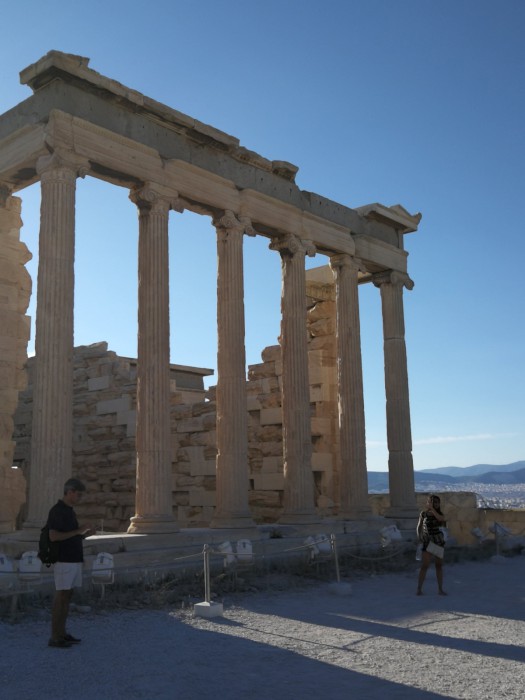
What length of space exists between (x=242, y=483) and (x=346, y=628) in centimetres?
681

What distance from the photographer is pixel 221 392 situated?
16688 mm

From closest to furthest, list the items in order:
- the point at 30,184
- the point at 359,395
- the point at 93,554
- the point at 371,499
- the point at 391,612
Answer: the point at 391,612 < the point at 93,554 < the point at 30,184 < the point at 359,395 < the point at 371,499

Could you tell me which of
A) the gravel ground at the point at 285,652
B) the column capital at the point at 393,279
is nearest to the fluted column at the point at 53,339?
the gravel ground at the point at 285,652

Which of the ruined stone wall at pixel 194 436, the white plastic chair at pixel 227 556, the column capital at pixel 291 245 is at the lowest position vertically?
the white plastic chair at pixel 227 556

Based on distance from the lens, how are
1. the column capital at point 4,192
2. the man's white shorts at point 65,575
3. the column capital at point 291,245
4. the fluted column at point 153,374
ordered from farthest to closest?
the column capital at point 291,245, the column capital at point 4,192, the fluted column at point 153,374, the man's white shorts at point 65,575

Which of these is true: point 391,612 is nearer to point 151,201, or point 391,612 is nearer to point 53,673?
point 53,673

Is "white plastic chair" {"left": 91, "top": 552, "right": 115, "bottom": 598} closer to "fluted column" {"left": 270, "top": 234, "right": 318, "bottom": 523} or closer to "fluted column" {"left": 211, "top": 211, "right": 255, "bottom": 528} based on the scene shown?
"fluted column" {"left": 211, "top": 211, "right": 255, "bottom": 528}

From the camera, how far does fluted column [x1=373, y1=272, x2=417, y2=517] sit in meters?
20.7

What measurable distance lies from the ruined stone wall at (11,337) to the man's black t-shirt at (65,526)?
6.87 m

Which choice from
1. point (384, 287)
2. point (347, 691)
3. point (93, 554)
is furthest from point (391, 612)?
point (384, 287)

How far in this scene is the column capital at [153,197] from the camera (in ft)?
50.6

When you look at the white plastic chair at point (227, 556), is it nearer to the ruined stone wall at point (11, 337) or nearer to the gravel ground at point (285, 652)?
the gravel ground at point (285, 652)

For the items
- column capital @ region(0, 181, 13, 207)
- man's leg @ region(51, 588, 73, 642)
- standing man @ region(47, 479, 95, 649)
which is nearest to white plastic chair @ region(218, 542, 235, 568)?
standing man @ region(47, 479, 95, 649)

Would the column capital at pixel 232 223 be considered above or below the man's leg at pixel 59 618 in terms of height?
above
